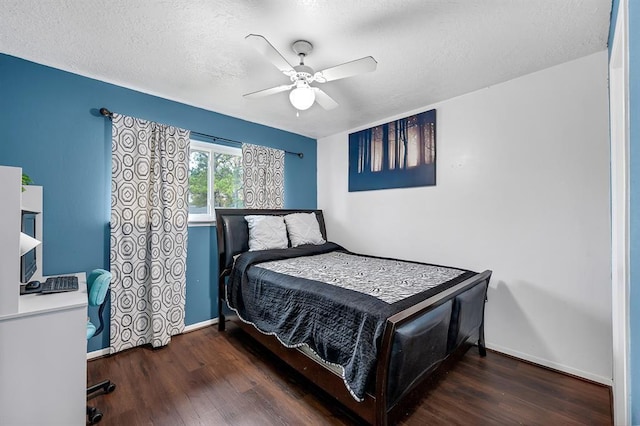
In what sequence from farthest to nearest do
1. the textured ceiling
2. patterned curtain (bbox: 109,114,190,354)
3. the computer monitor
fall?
patterned curtain (bbox: 109,114,190,354), the computer monitor, the textured ceiling

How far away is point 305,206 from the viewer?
412cm

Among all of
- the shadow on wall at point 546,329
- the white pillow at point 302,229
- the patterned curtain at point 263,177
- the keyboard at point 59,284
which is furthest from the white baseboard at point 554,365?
the keyboard at point 59,284

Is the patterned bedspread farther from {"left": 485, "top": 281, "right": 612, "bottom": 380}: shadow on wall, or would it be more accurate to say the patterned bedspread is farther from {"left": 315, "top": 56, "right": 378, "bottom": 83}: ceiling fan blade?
{"left": 315, "top": 56, "right": 378, "bottom": 83}: ceiling fan blade

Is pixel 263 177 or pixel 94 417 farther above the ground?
pixel 263 177

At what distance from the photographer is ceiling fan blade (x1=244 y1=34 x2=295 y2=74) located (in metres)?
1.44

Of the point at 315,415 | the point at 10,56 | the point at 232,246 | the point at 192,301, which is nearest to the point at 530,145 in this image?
the point at 315,415

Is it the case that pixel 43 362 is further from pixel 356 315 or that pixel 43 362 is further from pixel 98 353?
pixel 356 315

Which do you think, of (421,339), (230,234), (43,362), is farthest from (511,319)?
(43,362)

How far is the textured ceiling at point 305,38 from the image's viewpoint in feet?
5.10

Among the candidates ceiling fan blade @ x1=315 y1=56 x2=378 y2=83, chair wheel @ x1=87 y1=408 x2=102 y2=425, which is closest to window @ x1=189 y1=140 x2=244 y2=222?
chair wheel @ x1=87 y1=408 x2=102 y2=425

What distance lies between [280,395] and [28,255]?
200 centimetres

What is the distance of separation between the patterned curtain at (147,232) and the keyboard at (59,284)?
40 cm

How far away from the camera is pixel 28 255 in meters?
1.87
